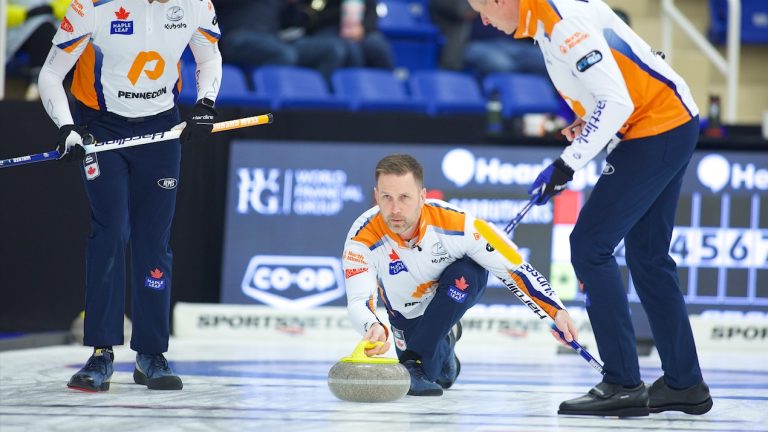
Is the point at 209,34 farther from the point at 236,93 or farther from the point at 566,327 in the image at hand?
the point at 236,93

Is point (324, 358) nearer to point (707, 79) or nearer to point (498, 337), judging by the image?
point (498, 337)

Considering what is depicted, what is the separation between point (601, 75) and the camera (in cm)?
384

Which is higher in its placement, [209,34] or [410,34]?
[410,34]

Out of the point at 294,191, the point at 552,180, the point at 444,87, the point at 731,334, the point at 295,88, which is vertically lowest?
the point at 731,334

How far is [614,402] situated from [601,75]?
3.73 ft

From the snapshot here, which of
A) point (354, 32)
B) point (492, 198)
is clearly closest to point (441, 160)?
point (492, 198)

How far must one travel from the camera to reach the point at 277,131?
8.07 m

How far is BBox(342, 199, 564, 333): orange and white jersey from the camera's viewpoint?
446 centimetres

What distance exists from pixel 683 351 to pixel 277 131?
444 centimetres

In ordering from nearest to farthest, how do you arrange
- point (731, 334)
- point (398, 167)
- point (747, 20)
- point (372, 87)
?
1. point (398, 167)
2. point (731, 334)
3. point (372, 87)
4. point (747, 20)

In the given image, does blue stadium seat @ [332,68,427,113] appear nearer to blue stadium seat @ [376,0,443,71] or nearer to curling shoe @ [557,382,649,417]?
blue stadium seat @ [376,0,443,71]

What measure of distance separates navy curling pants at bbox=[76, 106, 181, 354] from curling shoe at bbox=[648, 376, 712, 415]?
6.55 ft

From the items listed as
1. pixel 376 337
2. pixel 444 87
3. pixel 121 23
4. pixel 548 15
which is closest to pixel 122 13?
pixel 121 23

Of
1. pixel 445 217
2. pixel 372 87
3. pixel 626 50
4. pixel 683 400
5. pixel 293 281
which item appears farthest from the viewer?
pixel 372 87
